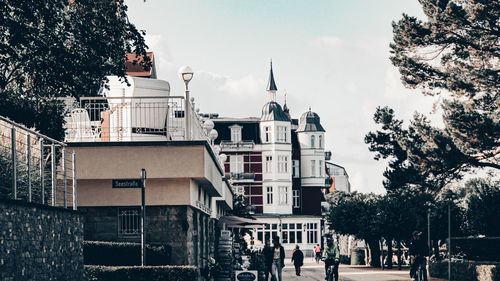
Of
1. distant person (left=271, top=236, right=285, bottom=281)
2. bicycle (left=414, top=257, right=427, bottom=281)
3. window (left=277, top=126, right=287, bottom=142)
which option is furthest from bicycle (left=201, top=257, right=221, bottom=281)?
window (left=277, top=126, right=287, bottom=142)

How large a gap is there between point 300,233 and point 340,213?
45.6m

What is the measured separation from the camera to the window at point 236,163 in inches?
4437

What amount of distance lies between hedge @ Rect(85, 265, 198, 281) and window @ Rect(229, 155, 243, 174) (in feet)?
290

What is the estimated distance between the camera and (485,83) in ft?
129

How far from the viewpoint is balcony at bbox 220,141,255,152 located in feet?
367

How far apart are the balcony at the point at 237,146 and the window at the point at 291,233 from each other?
862cm

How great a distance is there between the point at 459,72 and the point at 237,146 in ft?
237

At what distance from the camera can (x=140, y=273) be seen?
23.9 m

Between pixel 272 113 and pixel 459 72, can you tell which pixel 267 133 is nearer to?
pixel 272 113

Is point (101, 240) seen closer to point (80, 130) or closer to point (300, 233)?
point (80, 130)

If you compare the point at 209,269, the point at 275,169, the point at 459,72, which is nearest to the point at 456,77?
the point at 459,72

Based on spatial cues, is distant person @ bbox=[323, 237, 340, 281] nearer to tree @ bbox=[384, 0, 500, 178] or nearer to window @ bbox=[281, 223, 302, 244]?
tree @ bbox=[384, 0, 500, 178]

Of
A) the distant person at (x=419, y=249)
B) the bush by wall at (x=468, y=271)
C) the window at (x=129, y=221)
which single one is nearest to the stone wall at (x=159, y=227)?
the window at (x=129, y=221)

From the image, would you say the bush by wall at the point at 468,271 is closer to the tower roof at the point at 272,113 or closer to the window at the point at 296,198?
the tower roof at the point at 272,113
